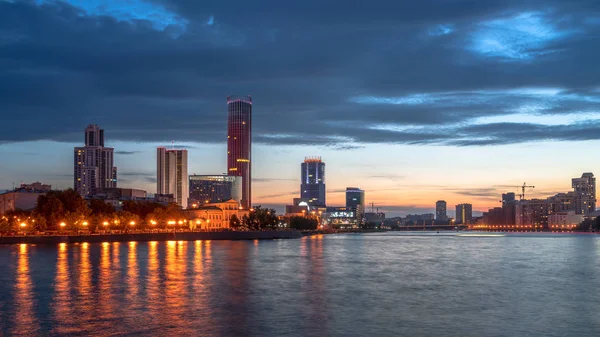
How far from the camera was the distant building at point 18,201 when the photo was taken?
16812 cm

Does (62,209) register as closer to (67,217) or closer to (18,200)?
(67,217)

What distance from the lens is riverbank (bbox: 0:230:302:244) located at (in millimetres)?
121812

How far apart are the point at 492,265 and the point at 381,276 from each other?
1877 cm

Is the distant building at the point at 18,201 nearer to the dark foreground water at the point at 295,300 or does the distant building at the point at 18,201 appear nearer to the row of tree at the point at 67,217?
the row of tree at the point at 67,217

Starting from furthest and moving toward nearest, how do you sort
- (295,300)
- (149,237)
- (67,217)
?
(149,237)
(67,217)
(295,300)

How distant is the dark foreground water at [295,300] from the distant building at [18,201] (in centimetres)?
10436

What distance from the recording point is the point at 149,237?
478 feet

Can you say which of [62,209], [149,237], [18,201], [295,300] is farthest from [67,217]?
[295,300]

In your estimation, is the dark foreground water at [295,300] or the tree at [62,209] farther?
the tree at [62,209]

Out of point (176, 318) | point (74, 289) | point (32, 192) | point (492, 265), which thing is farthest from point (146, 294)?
point (32, 192)

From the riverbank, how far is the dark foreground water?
175 feet

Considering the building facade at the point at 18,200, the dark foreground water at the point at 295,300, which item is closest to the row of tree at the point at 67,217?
the building facade at the point at 18,200

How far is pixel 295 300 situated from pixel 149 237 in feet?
353

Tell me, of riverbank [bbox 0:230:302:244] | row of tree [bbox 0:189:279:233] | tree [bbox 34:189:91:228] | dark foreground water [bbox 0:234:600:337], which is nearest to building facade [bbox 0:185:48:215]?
row of tree [bbox 0:189:279:233]
